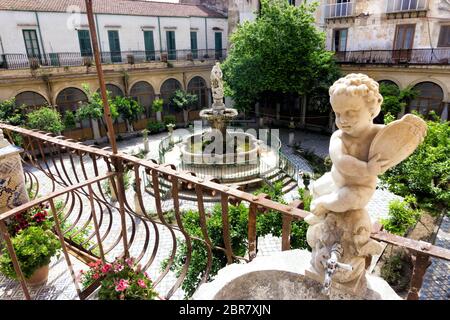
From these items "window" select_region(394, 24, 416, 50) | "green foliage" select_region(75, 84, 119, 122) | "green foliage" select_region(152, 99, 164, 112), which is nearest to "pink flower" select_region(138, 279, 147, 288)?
"green foliage" select_region(75, 84, 119, 122)

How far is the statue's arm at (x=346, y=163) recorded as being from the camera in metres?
1.83

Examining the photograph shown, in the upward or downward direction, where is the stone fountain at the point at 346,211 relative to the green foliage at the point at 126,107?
upward

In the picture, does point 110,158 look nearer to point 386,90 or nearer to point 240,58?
point 240,58

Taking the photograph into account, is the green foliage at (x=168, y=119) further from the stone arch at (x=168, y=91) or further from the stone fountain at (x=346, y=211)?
the stone fountain at (x=346, y=211)

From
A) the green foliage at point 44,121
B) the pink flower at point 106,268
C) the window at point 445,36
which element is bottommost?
the green foliage at point 44,121

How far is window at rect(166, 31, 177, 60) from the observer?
79.8 ft

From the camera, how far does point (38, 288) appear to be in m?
4.36

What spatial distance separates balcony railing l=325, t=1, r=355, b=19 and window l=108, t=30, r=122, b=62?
47.2 ft

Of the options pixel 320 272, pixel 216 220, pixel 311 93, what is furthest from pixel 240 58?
pixel 320 272

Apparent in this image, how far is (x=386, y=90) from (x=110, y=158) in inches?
698

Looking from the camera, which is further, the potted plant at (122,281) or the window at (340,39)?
the window at (340,39)

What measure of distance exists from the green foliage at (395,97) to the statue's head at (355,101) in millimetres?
16370

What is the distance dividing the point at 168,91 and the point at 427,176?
20.0 metres

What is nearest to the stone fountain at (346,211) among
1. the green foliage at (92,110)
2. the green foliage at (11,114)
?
the green foliage at (11,114)
